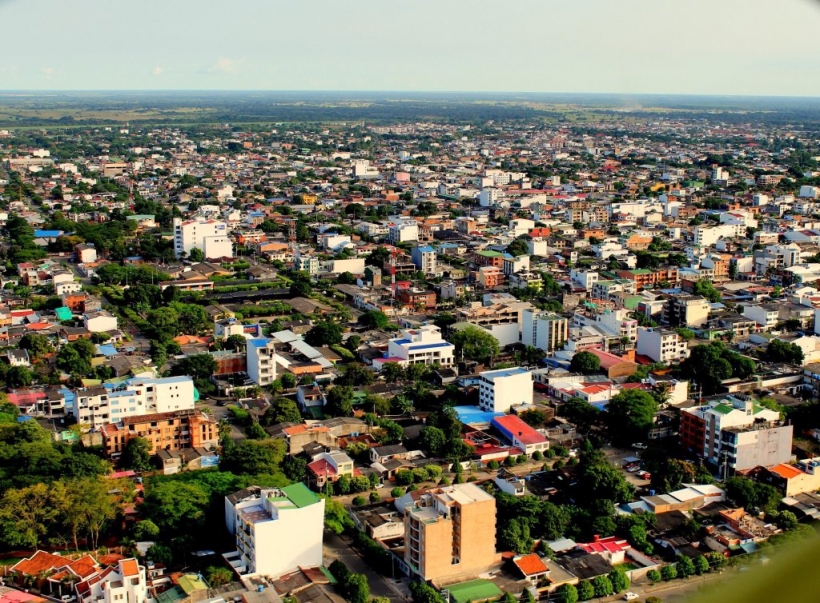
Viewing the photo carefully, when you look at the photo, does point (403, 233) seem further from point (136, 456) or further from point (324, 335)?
point (136, 456)

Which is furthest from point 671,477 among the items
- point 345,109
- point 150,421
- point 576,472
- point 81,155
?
point 345,109

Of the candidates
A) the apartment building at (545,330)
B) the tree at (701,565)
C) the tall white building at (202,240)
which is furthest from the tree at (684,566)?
the tall white building at (202,240)

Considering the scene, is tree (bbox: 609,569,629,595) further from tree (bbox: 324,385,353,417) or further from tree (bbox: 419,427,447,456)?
tree (bbox: 324,385,353,417)

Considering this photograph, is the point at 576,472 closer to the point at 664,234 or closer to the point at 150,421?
the point at 150,421

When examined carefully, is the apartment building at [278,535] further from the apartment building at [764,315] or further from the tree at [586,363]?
the apartment building at [764,315]

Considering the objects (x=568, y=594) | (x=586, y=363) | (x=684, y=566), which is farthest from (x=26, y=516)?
(x=586, y=363)

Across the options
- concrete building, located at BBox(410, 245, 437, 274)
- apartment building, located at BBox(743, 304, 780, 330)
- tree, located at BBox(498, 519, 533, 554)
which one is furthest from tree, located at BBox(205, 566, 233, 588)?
concrete building, located at BBox(410, 245, 437, 274)

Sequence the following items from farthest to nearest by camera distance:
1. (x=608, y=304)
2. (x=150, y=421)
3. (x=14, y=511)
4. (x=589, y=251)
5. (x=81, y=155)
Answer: (x=81, y=155)
(x=589, y=251)
(x=608, y=304)
(x=150, y=421)
(x=14, y=511)
